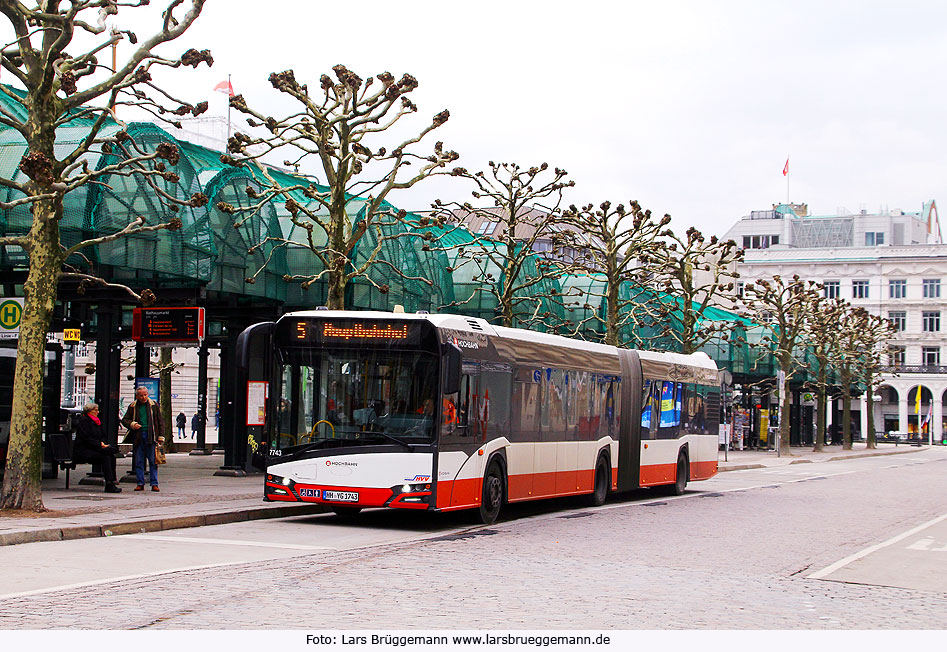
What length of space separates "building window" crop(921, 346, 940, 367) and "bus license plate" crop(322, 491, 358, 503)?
110793 millimetres

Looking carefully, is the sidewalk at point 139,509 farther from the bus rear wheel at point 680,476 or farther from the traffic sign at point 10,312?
the bus rear wheel at point 680,476

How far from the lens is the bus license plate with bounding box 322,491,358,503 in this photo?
16.8 metres

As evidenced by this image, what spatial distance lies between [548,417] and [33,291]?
26.9 feet

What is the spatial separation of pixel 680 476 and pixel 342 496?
Answer: 41.7 feet

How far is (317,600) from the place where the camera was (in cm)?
995

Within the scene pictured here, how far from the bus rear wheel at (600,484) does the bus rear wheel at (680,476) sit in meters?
4.29

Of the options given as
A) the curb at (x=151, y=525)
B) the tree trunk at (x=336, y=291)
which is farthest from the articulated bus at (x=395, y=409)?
the tree trunk at (x=336, y=291)

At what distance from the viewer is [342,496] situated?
55.3 ft

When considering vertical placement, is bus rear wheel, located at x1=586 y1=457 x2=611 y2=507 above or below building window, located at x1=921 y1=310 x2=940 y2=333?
below

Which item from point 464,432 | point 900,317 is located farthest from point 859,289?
point 464,432

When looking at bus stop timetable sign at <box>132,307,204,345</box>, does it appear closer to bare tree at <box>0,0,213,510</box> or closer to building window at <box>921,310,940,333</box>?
bare tree at <box>0,0,213,510</box>

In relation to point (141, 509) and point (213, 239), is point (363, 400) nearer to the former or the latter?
point (141, 509)

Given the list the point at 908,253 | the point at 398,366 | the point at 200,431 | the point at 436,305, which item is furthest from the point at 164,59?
the point at 908,253

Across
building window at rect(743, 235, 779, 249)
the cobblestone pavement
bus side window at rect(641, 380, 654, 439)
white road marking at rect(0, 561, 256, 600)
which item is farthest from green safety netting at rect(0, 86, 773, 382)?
building window at rect(743, 235, 779, 249)
